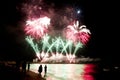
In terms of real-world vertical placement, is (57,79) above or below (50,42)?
below

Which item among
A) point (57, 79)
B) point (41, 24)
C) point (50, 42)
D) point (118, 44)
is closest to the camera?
point (57, 79)

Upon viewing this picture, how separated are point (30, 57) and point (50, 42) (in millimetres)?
35075

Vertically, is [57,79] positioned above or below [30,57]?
below

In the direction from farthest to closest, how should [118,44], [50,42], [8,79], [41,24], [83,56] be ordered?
[83,56]
[118,44]
[50,42]
[41,24]
[8,79]

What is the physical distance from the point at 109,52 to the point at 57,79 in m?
72.2

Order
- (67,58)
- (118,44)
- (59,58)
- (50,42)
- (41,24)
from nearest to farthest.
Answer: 1. (41,24)
2. (50,42)
3. (118,44)
4. (59,58)
5. (67,58)

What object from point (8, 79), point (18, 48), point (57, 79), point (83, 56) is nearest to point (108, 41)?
point (83, 56)

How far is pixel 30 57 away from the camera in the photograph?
374 feet

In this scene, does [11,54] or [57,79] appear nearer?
[57,79]

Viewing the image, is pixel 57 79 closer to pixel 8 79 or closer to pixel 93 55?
pixel 8 79

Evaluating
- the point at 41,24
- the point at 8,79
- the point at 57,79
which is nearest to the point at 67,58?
the point at 41,24

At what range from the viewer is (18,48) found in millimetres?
106562

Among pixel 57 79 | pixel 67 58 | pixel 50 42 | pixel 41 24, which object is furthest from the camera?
pixel 67 58

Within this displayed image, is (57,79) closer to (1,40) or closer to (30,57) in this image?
(1,40)
